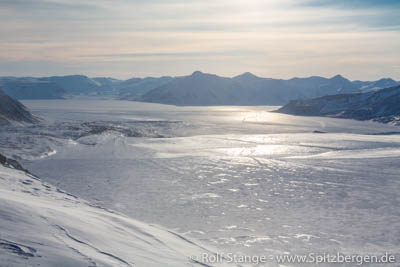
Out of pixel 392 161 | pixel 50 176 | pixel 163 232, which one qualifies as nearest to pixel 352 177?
pixel 392 161

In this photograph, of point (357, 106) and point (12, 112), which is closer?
point (12, 112)

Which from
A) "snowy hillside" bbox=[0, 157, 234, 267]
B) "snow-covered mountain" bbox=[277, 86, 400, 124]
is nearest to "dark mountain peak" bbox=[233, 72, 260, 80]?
"snow-covered mountain" bbox=[277, 86, 400, 124]

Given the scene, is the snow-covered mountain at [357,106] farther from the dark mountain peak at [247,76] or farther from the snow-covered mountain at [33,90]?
the snow-covered mountain at [33,90]

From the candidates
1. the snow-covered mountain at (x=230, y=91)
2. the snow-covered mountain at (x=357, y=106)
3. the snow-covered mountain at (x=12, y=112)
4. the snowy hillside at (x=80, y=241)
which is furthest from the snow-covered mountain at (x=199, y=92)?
the snowy hillside at (x=80, y=241)

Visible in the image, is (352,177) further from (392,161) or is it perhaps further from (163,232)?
(163,232)

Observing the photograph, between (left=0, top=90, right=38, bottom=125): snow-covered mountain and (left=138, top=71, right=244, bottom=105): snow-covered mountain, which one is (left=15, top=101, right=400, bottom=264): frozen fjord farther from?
(left=138, top=71, right=244, bottom=105): snow-covered mountain

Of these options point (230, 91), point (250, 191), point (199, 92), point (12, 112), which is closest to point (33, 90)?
point (199, 92)

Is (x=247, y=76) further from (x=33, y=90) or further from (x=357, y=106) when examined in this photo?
(x=33, y=90)
